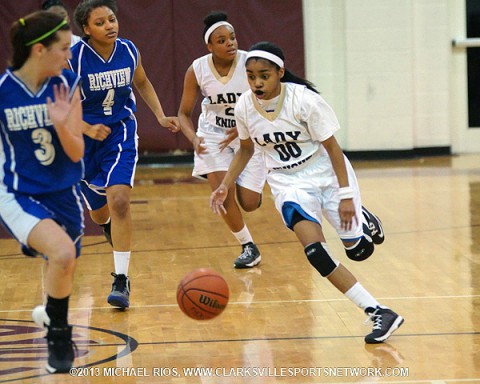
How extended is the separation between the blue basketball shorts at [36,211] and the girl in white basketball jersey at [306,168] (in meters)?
1.24

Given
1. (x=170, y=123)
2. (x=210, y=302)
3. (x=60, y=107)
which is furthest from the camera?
(x=170, y=123)

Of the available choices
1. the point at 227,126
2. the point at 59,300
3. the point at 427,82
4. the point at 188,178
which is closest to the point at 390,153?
the point at 427,82

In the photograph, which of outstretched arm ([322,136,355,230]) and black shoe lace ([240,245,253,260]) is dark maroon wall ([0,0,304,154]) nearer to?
black shoe lace ([240,245,253,260])

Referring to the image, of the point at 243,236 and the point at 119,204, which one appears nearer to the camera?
the point at 119,204

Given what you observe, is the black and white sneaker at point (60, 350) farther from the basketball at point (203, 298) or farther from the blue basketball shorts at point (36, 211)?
the basketball at point (203, 298)

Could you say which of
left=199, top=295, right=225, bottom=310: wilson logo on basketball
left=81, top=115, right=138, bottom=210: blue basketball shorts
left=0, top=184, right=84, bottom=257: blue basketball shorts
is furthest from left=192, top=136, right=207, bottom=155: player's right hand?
left=0, top=184, right=84, bottom=257: blue basketball shorts

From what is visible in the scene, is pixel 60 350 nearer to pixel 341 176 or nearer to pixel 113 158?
pixel 341 176

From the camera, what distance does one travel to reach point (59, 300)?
455 centimetres

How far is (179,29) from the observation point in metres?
14.3

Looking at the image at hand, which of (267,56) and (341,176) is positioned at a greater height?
(267,56)

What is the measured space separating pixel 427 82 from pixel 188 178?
13.0 feet

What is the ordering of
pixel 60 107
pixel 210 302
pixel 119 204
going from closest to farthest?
1. pixel 60 107
2. pixel 210 302
3. pixel 119 204

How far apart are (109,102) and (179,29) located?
793 cm

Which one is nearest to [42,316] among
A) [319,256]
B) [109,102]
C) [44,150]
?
[44,150]
